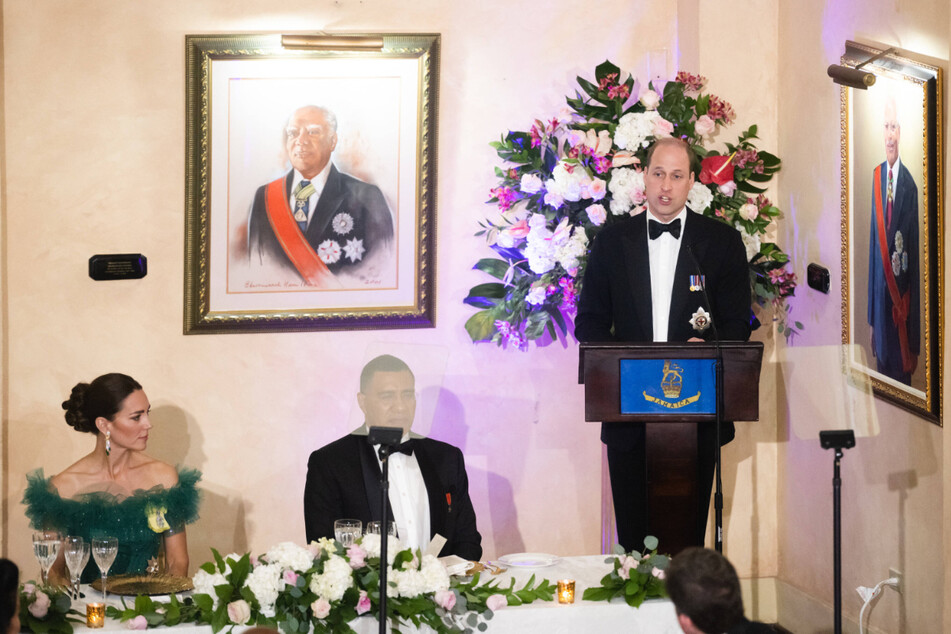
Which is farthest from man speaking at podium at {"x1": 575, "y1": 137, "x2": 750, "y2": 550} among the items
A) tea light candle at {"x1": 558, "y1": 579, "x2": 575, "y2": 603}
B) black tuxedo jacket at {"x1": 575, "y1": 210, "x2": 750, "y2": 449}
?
tea light candle at {"x1": 558, "y1": 579, "x2": 575, "y2": 603}

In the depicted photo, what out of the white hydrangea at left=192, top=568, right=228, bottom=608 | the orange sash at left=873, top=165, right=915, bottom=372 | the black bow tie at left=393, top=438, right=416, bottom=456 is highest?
the orange sash at left=873, top=165, right=915, bottom=372

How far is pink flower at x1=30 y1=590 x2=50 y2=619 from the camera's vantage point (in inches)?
116

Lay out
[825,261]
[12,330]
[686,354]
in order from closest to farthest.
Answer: [686,354]
[825,261]
[12,330]

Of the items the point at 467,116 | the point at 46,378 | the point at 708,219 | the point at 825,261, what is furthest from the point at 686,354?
the point at 46,378

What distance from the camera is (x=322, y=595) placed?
2.98 m

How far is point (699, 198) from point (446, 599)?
2571mm

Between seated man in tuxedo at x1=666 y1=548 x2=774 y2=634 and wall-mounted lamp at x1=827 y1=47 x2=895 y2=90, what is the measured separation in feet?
8.13

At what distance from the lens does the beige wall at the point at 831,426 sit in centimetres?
411

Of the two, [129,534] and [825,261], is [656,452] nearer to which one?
[825,261]

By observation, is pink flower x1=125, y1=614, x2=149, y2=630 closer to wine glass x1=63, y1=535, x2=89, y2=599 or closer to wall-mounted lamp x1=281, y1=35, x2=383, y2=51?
wine glass x1=63, y1=535, x2=89, y2=599

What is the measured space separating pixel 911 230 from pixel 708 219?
80cm

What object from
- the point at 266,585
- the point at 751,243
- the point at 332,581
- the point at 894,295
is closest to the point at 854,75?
the point at 894,295

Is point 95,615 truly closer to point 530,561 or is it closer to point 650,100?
point 530,561

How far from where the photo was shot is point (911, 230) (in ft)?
13.5
